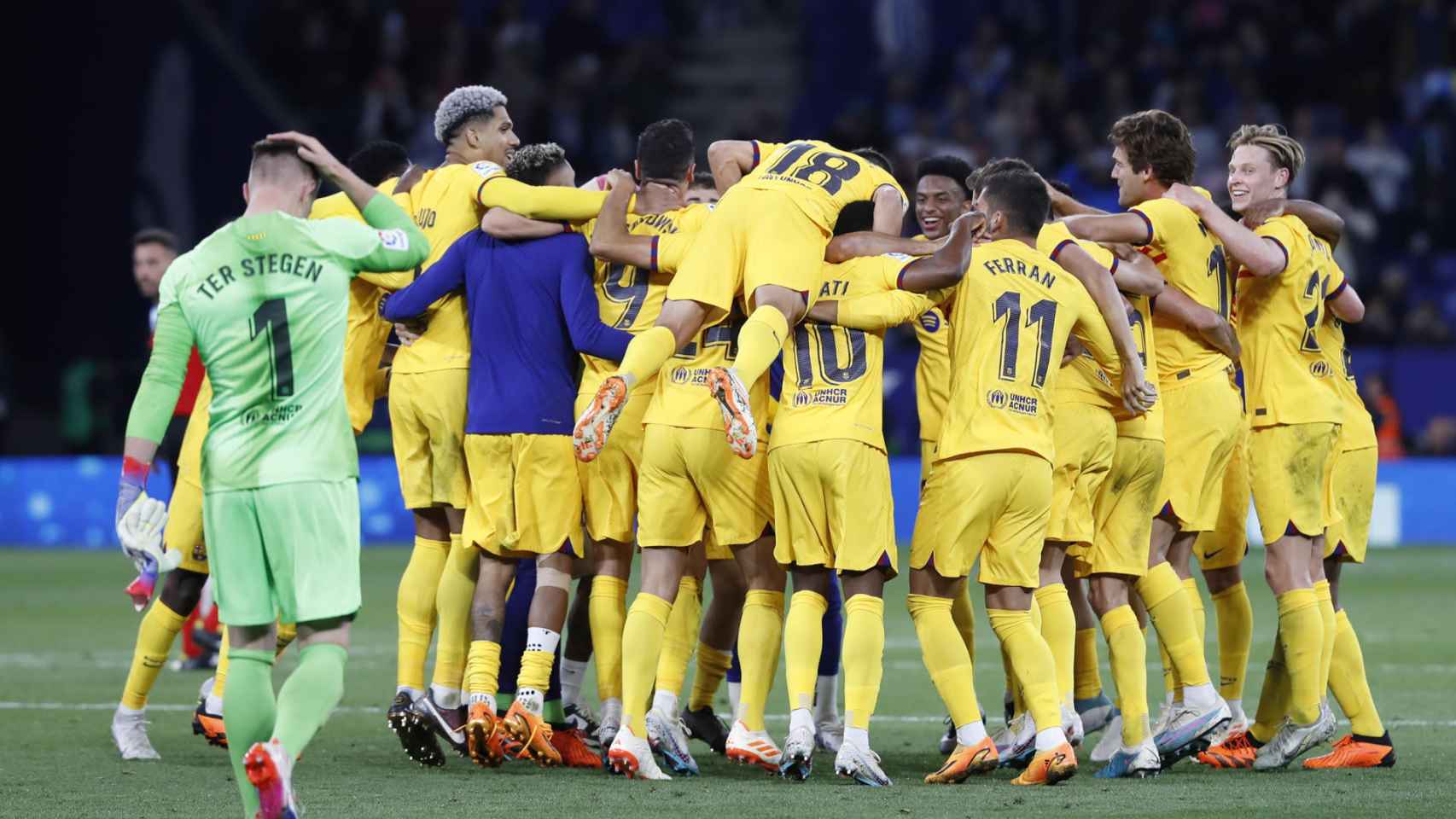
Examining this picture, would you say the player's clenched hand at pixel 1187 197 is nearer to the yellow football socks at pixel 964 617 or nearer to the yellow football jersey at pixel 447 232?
the yellow football socks at pixel 964 617

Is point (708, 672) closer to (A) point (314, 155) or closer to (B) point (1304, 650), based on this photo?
(B) point (1304, 650)

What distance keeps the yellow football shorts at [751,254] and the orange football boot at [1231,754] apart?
8.30ft

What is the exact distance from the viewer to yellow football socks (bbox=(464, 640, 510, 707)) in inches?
313

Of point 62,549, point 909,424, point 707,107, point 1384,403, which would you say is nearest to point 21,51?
point 62,549

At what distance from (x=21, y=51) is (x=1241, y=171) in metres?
16.7

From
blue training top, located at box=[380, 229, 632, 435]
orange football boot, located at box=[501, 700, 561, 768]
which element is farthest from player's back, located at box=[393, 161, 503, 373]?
orange football boot, located at box=[501, 700, 561, 768]

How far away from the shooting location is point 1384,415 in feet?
65.2

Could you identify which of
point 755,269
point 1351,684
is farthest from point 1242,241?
point 755,269

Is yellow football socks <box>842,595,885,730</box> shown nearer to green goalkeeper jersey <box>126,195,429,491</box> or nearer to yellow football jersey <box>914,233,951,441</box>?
yellow football jersey <box>914,233,951,441</box>

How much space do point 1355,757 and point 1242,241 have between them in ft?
6.96

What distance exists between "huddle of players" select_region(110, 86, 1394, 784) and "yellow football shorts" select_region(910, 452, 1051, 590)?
0.04 feet

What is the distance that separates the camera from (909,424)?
20.2m

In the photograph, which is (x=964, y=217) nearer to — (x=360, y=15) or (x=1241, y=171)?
(x=1241, y=171)

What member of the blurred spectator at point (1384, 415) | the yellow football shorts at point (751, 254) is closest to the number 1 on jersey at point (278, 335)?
the yellow football shorts at point (751, 254)
